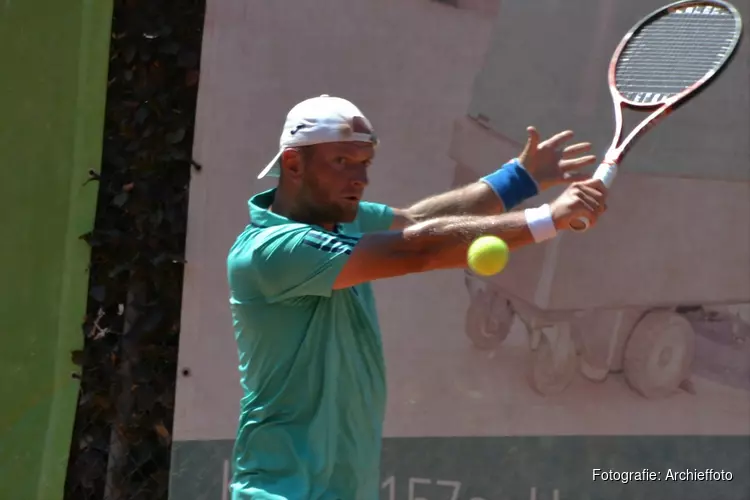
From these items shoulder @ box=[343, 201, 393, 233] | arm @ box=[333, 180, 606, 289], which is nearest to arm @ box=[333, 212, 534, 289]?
arm @ box=[333, 180, 606, 289]

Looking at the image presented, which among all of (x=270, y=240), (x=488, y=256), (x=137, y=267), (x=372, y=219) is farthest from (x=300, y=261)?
(x=137, y=267)

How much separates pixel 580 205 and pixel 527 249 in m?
2.00

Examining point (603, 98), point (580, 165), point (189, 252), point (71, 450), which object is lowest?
point (71, 450)

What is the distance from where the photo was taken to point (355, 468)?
2732mm

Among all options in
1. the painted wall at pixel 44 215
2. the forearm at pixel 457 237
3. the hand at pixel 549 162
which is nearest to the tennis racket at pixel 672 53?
the hand at pixel 549 162

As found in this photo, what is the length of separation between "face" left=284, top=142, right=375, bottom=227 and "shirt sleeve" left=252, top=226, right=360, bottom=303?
0.41 ft

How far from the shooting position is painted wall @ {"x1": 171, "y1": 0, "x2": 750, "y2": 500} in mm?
4543

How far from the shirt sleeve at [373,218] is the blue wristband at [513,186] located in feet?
1.09

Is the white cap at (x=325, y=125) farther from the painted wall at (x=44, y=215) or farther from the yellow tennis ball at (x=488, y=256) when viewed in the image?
the painted wall at (x=44, y=215)

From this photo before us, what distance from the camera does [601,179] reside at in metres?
2.77

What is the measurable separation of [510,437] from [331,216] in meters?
2.01

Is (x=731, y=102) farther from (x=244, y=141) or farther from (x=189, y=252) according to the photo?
(x=189, y=252)

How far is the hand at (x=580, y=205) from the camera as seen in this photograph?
264cm

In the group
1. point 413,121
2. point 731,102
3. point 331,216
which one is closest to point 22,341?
point 413,121
